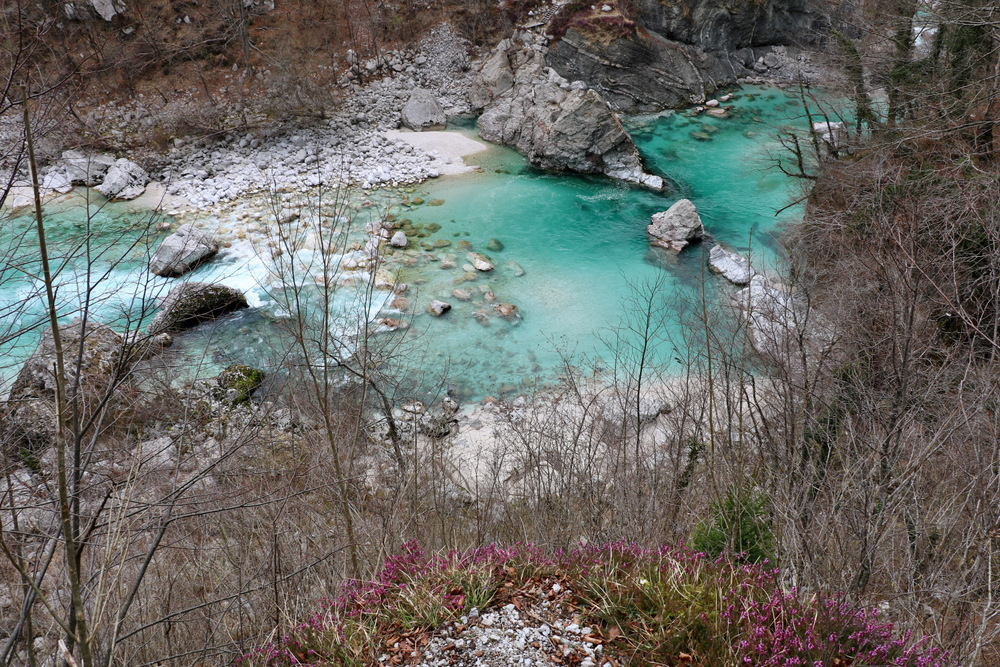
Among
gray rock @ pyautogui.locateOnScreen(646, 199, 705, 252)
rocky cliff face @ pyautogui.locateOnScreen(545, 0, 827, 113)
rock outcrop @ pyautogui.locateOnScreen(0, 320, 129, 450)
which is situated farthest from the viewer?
rocky cliff face @ pyautogui.locateOnScreen(545, 0, 827, 113)

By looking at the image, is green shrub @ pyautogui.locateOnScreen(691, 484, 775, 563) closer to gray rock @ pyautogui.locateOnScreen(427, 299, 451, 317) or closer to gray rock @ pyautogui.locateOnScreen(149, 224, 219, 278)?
gray rock @ pyautogui.locateOnScreen(427, 299, 451, 317)

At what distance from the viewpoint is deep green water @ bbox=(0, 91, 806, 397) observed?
14.8 metres

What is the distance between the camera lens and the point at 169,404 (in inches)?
460

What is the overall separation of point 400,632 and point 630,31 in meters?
26.2

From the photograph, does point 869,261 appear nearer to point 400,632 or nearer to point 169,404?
point 400,632

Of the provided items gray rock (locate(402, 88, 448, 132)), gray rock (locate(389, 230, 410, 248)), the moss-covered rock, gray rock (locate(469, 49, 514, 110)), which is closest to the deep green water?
gray rock (locate(389, 230, 410, 248))

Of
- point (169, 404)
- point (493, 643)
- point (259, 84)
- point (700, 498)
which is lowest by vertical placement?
point (700, 498)

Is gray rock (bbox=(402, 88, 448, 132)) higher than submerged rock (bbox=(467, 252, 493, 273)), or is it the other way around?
gray rock (bbox=(402, 88, 448, 132))

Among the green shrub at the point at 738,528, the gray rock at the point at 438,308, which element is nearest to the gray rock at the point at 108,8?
the gray rock at the point at 438,308

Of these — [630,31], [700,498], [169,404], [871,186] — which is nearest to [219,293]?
[169,404]

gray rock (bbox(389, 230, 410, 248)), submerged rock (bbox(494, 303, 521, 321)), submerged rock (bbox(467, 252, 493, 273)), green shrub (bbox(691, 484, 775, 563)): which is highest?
green shrub (bbox(691, 484, 775, 563))

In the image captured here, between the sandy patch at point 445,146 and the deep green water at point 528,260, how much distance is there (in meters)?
0.52

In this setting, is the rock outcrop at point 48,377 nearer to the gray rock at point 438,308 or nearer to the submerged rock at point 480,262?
the gray rock at point 438,308

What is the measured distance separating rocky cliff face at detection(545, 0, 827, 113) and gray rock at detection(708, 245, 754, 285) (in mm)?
10384
